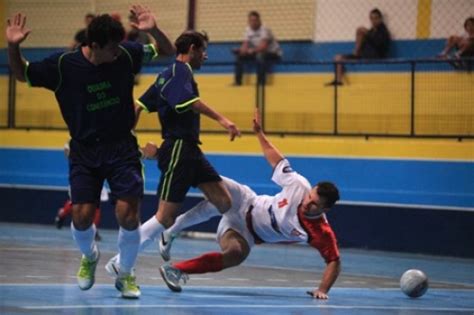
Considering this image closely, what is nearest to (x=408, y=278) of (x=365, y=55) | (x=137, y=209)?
(x=137, y=209)

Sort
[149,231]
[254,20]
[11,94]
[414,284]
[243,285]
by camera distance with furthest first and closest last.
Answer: [11,94] < [254,20] < [243,285] < [149,231] < [414,284]

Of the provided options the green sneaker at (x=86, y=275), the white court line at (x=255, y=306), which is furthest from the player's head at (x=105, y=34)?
the white court line at (x=255, y=306)

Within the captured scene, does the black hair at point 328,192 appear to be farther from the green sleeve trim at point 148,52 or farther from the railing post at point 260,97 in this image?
the railing post at point 260,97

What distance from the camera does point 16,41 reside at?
33.8 feet

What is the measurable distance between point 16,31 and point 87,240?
1.95 metres

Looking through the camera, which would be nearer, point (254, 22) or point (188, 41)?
point (188, 41)

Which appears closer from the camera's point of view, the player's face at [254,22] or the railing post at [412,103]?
the railing post at [412,103]

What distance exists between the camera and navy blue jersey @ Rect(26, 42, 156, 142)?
10656 millimetres

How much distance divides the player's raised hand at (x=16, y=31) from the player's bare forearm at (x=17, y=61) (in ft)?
0.15

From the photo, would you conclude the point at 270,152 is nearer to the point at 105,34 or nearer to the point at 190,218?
the point at 190,218

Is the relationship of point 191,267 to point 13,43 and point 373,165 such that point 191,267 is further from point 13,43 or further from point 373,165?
point 373,165

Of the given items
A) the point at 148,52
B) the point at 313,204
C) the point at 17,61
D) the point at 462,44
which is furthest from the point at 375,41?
the point at 17,61

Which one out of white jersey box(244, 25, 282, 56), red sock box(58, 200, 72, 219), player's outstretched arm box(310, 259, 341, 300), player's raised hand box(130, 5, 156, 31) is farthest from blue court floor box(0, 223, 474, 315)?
white jersey box(244, 25, 282, 56)

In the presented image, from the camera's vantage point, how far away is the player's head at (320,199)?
37.9ft
